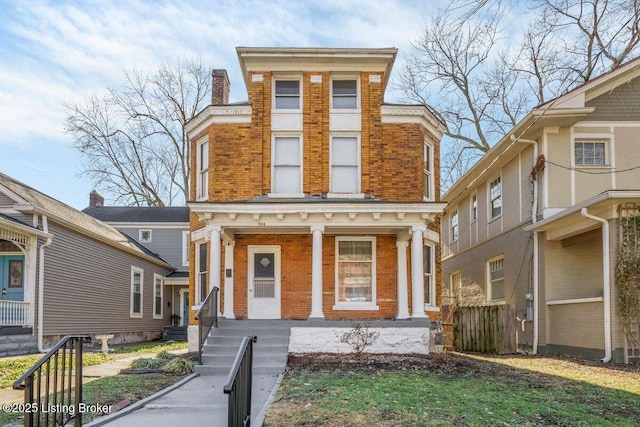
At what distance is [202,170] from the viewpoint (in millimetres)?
14977

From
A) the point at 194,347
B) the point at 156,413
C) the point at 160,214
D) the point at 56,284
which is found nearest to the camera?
the point at 156,413

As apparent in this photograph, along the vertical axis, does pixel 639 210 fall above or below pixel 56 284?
above

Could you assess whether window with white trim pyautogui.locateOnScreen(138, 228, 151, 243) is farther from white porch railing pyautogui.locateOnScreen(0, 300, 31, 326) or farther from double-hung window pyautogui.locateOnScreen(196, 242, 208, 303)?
double-hung window pyautogui.locateOnScreen(196, 242, 208, 303)

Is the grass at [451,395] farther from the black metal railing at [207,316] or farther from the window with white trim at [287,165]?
the window with white trim at [287,165]

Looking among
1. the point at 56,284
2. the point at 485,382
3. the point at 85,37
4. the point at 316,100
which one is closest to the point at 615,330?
the point at 485,382

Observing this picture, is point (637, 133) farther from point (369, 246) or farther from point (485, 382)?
point (485, 382)

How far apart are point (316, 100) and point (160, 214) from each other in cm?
1518

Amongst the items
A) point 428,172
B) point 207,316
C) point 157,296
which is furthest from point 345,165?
point 157,296

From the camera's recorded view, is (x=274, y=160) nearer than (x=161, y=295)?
Yes

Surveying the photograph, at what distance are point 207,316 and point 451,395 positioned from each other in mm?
5986

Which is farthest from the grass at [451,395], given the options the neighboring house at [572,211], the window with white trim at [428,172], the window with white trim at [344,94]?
the window with white trim at [344,94]

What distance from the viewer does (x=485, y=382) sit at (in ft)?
27.8

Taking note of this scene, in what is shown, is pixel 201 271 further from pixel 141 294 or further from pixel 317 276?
pixel 141 294

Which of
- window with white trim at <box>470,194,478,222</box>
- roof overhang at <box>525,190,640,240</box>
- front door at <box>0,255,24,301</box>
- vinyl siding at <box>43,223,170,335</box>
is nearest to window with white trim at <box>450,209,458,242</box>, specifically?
window with white trim at <box>470,194,478,222</box>
